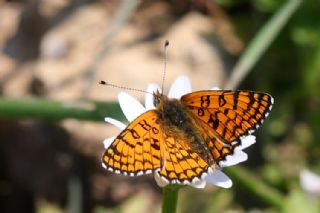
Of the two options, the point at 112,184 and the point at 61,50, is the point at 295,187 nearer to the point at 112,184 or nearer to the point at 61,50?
the point at 112,184

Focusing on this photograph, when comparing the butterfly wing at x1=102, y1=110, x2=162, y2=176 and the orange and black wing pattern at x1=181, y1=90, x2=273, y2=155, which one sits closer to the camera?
the butterfly wing at x1=102, y1=110, x2=162, y2=176

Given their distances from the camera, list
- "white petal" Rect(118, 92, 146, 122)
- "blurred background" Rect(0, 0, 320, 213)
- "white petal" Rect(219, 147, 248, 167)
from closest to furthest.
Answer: "white petal" Rect(219, 147, 248, 167), "white petal" Rect(118, 92, 146, 122), "blurred background" Rect(0, 0, 320, 213)

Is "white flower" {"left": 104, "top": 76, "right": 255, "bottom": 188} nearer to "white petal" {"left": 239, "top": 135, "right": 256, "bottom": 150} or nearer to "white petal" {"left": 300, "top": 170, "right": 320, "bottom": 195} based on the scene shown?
"white petal" {"left": 239, "top": 135, "right": 256, "bottom": 150}

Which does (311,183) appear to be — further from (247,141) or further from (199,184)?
(199,184)

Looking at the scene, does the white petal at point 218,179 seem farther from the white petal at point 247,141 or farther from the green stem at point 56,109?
the green stem at point 56,109

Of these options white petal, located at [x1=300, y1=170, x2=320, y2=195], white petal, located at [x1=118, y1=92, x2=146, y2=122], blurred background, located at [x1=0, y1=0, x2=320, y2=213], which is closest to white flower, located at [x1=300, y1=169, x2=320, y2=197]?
white petal, located at [x1=300, y1=170, x2=320, y2=195]
